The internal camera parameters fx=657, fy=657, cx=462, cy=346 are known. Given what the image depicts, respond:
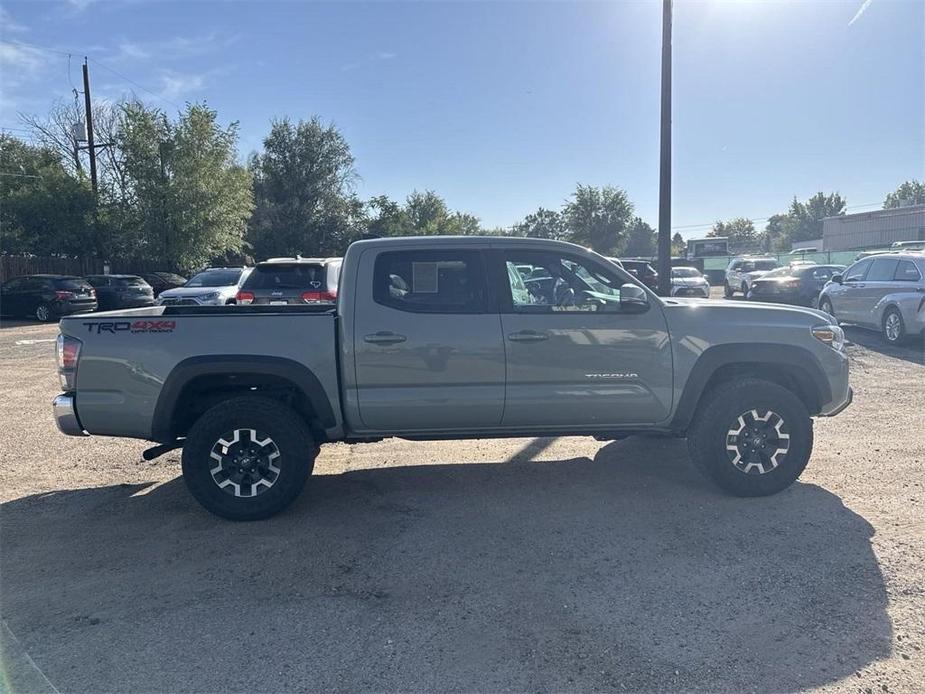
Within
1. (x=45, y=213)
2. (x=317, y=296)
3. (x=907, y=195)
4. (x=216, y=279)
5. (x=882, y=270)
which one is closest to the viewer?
(x=317, y=296)

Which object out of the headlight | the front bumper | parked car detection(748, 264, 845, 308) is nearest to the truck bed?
the headlight

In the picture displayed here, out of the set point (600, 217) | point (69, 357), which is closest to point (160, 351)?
point (69, 357)

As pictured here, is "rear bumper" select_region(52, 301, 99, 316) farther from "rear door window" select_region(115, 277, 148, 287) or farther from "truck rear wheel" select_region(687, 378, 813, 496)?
"truck rear wheel" select_region(687, 378, 813, 496)

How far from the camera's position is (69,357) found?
15.0 feet

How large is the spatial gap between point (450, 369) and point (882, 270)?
11.8m

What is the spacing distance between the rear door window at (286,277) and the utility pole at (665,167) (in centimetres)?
595

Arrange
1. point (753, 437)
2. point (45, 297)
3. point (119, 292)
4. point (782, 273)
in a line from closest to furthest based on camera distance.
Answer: point (753, 437), point (782, 273), point (45, 297), point (119, 292)

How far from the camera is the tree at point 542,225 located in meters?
61.0

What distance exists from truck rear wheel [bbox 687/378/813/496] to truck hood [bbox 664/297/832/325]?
50 cm

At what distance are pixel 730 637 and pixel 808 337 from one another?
2.67 metres

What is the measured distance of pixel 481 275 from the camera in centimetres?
489

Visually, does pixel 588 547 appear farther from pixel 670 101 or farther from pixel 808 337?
pixel 670 101

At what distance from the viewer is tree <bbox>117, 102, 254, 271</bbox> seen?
2892 cm

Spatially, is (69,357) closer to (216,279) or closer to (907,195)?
(216,279)
